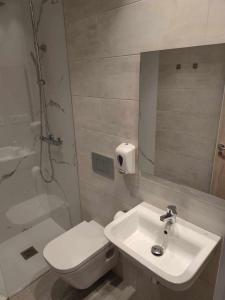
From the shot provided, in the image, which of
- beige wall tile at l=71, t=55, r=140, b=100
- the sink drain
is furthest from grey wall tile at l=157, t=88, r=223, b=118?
the sink drain

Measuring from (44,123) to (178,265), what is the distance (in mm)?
1714

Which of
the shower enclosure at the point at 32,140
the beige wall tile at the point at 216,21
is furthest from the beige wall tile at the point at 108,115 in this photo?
the beige wall tile at the point at 216,21

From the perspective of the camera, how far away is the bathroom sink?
0.95 m

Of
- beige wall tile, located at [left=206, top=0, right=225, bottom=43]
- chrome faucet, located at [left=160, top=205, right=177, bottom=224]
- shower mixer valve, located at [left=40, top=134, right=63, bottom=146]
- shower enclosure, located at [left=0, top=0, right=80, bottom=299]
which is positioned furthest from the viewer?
shower mixer valve, located at [left=40, top=134, right=63, bottom=146]

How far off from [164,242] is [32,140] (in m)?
1.63

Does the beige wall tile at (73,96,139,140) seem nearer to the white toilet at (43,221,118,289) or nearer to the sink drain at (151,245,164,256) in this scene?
the sink drain at (151,245,164,256)

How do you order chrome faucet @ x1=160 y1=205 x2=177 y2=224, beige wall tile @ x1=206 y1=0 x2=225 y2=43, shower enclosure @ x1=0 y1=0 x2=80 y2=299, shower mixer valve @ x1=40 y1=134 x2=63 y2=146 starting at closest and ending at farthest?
Result: 1. beige wall tile @ x1=206 y1=0 x2=225 y2=43
2. chrome faucet @ x1=160 y1=205 x2=177 y2=224
3. shower enclosure @ x1=0 y1=0 x2=80 y2=299
4. shower mixer valve @ x1=40 y1=134 x2=63 y2=146

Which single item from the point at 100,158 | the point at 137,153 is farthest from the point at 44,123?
the point at 137,153

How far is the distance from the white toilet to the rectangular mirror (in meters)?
0.77

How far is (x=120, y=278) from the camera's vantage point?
6.25ft

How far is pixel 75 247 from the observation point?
1595 millimetres

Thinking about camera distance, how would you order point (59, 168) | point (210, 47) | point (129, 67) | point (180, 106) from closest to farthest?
1. point (210, 47)
2. point (180, 106)
3. point (129, 67)
4. point (59, 168)

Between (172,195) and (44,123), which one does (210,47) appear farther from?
(44,123)

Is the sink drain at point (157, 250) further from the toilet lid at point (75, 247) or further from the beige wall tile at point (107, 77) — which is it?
the beige wall tile at point (107, 77)
